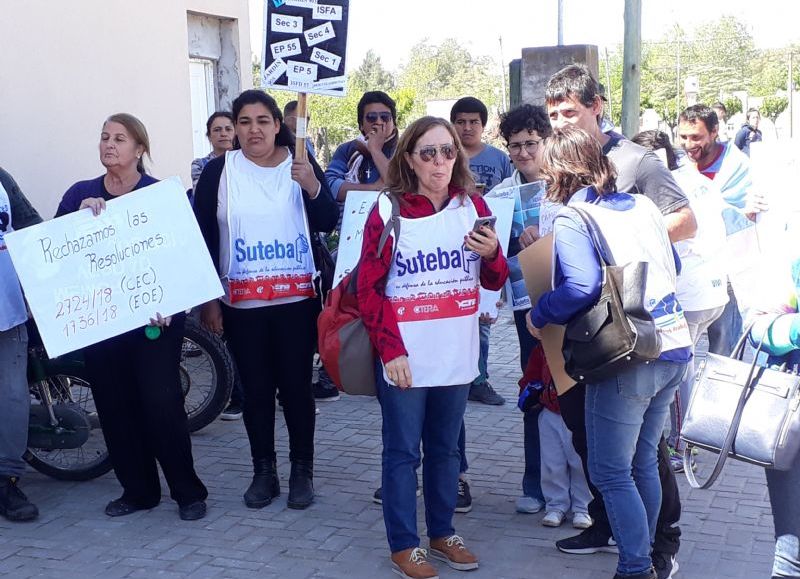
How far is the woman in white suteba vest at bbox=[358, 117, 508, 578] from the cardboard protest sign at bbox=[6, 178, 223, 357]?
3.65ft

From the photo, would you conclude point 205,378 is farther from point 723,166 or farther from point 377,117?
point 723,166

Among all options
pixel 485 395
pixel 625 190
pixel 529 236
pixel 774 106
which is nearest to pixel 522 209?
pixel 529 236

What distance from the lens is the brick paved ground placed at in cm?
451

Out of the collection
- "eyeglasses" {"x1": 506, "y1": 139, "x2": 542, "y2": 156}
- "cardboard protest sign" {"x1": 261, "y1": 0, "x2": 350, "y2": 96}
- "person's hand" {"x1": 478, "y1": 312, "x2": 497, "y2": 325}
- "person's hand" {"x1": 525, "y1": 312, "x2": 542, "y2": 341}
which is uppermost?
"cardboard protest sign" {"x1": 261, "y1": 0, "x2": 350, "y2": 96}

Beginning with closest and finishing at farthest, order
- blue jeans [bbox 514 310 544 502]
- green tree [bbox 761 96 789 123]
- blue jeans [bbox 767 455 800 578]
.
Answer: blue jeans [bbox 767 455 800 578] → blue jeans [bbox 514 310 544 502] → green tree [bbox 761 96 789 123]

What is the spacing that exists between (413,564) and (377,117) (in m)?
3.07

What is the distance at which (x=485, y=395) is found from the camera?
24.0 ft

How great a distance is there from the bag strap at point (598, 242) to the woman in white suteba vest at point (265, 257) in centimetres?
171

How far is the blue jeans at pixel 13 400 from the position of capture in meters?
5.10

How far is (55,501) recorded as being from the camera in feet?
18.0

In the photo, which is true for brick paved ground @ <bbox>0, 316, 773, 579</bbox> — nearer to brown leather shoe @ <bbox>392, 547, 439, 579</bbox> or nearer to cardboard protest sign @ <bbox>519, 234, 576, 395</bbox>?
brown leather shoe @ <bbox>392, 547, 439, 579</bbox>

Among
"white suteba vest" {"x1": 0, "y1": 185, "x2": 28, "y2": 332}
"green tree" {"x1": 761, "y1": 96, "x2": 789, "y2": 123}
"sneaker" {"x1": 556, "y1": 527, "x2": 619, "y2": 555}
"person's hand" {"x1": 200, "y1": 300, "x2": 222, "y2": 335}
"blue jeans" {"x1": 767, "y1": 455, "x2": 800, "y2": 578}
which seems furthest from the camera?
"green tree" {"x1": 761, "y1": 96, "x2": 789, "y2": 123}

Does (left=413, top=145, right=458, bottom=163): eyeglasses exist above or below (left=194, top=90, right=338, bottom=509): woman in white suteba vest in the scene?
above

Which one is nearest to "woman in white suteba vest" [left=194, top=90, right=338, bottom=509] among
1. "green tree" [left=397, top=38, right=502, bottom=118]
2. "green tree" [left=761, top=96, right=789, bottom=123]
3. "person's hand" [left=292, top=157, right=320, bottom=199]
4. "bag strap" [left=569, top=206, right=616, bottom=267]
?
"person's hand" [left=292, top=157, right=320, bottom=199]
